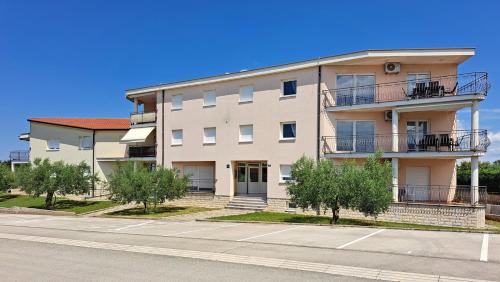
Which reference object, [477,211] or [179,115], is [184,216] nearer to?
[179,115]

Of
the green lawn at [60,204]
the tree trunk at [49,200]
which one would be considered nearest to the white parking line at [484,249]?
the green lawn at [60,204]

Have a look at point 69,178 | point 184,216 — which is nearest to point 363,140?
point 184,216

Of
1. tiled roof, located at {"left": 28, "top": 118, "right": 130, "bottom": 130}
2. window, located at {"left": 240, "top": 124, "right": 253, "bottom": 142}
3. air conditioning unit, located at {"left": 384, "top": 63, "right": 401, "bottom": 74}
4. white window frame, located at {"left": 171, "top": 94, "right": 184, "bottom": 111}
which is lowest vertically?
window, located at {"left": 240, "top": 124, "right": 253, "bottom": 142}

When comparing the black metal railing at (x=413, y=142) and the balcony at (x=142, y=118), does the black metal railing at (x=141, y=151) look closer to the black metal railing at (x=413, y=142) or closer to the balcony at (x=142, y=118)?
the balcony at (x=142, y=118)

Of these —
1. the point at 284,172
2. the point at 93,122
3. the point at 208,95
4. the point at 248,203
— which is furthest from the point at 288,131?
the point at 93,122

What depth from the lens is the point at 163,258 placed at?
12.1 m

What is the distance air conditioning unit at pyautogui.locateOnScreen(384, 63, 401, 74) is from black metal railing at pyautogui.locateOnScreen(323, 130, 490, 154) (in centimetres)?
402

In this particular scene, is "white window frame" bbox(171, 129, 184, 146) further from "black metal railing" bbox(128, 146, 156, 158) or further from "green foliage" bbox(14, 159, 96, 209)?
"green foliage" bbox(14, 159, 96, 209)

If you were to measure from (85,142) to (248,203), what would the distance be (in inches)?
779

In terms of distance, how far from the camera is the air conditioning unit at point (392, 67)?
86.6ft

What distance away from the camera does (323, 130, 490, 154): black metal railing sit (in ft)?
76.0

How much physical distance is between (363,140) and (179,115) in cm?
1516

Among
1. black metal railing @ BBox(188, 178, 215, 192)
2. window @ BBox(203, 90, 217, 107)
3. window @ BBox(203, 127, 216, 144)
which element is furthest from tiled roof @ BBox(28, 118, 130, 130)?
window @ BBox(203, 90, 217, 107)

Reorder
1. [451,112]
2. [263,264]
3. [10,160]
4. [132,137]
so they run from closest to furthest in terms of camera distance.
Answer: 1. [263,264]
2. [451,112]
3. [132,137]
4. [10,160]
